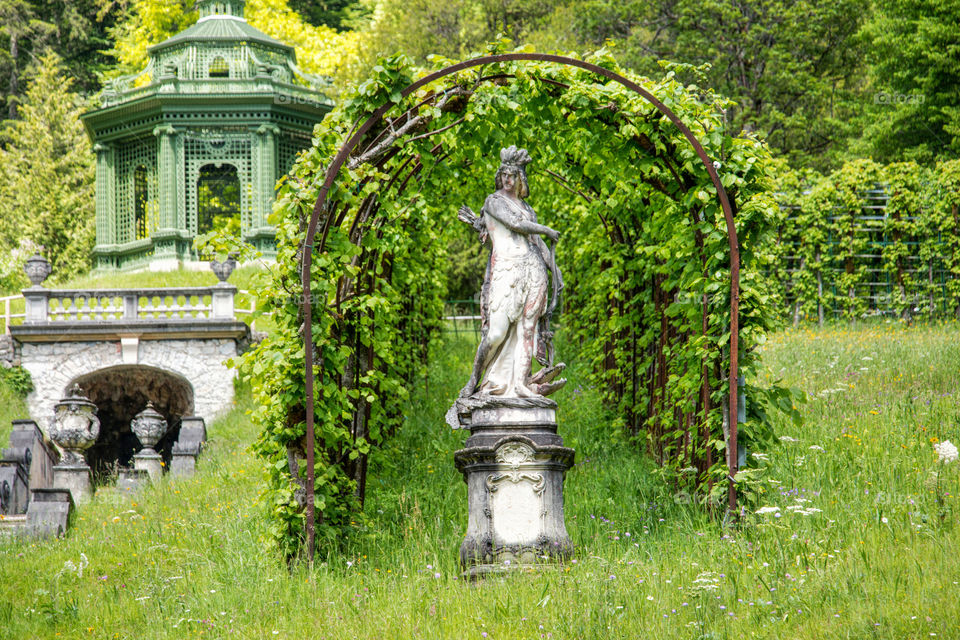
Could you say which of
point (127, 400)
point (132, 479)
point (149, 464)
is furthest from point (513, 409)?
point (127, 400)

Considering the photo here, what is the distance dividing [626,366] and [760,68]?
49.7 feet

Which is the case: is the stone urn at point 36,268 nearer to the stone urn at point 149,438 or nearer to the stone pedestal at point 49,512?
the stone urn at point 149,438

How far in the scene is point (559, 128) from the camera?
29.6ft

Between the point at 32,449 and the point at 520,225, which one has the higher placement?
the point at 520,225

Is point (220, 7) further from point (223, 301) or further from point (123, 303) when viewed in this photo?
point (223, 301)

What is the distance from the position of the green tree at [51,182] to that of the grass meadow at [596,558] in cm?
2209

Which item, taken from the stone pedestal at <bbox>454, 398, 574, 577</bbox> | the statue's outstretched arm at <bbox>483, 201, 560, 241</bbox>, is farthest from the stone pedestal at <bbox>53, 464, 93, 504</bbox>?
the statue's outstretched arm at <bbox>483, 201, 560, 241</bbox>

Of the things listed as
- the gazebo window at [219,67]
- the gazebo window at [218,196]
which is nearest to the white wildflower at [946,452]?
Answer: the gazebo window at [219,67]

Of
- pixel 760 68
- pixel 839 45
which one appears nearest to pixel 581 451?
pixel 760 68

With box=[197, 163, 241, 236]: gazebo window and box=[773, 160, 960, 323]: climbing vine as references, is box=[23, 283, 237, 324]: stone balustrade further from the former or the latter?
box=[773, 160, 960, 323]: climbing vine

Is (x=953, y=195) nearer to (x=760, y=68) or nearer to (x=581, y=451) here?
(x=760, y=68)

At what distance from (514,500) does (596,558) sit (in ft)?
2.32

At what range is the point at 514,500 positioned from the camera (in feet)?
23.6

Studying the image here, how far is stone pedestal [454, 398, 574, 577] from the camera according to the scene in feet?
23.4
